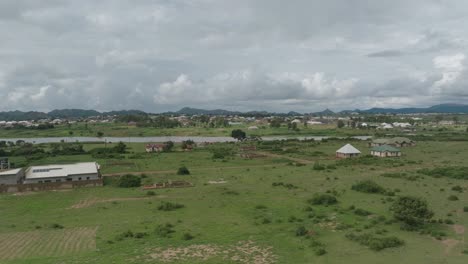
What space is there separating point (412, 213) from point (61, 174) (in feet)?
115

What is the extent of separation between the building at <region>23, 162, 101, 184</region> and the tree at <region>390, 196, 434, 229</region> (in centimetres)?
3150

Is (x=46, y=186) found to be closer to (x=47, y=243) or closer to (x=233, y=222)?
(x=47, y=243)

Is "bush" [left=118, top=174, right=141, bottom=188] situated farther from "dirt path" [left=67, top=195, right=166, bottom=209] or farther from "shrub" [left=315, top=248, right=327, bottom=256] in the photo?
"shrub" [left=315, top=248, right=327, bottom=256]

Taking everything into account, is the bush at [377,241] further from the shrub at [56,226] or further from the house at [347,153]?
the house at [347,153]

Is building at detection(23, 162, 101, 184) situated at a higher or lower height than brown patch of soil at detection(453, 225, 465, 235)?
higher

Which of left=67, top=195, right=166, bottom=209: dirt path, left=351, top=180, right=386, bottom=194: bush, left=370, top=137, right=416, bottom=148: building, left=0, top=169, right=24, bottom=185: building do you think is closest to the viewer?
left=67, top=195, right=166, bottom=209: dirt path

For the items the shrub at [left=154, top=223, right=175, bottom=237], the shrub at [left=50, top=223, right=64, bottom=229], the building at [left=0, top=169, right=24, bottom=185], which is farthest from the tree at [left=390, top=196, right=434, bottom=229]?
the building at [left=0, top=169, right=24, bottom=185]

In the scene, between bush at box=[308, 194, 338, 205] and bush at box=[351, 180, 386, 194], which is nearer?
bush at box=[308, 194, 338, 205]

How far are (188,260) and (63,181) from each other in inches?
1081

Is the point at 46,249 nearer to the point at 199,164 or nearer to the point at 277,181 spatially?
the point at 277,181

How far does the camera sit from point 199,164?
56.5 meters

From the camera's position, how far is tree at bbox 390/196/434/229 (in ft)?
77.8

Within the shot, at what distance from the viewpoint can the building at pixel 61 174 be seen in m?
40.6

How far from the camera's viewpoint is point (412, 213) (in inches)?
941
